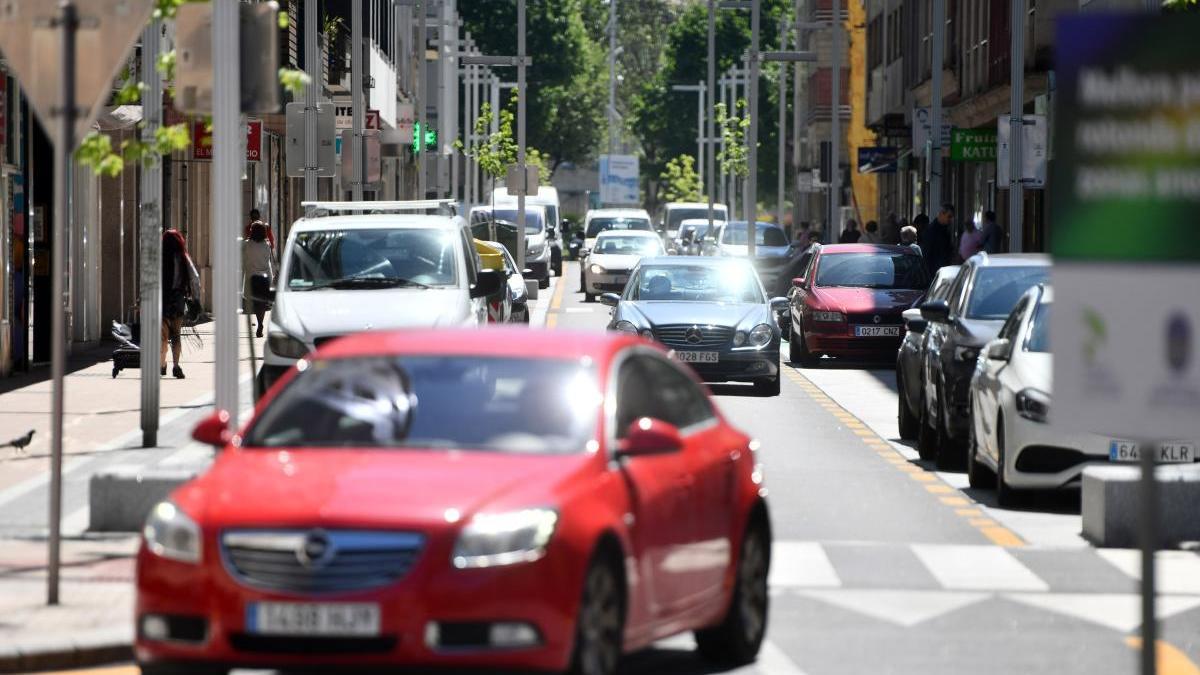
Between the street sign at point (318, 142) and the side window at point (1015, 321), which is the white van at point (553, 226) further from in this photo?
the side window at point (1015, 321)

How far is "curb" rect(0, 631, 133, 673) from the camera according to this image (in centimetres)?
1008

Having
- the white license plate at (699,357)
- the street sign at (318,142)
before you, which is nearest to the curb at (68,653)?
the white license plate at (699,357)

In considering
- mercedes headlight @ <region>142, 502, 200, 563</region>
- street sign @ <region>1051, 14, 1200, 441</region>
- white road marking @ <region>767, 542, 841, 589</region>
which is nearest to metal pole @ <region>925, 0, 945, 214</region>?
white road marking @ <region>767, 542, 841, 589</region>

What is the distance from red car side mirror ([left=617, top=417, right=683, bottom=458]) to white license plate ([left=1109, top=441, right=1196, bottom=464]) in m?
8.27

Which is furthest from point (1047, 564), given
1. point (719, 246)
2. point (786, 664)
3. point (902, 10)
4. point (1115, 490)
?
point (902, 10)

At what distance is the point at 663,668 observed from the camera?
415 inches

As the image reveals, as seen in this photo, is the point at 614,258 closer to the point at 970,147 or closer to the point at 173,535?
the point at 970,147

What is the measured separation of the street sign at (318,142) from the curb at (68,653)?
26.7m

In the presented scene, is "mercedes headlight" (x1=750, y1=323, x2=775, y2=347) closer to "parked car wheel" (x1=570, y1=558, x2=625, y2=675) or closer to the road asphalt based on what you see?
the road asphalt

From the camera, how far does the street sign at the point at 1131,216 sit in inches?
255

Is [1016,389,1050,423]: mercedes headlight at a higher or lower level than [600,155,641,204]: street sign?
lower

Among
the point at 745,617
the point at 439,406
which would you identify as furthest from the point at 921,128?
the point at 439,406

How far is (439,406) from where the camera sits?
9508 millimetres

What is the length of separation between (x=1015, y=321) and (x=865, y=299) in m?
16.2
